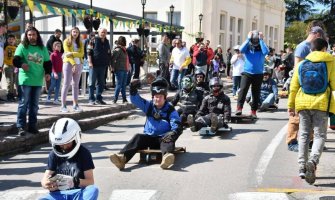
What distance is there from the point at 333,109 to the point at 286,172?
1172 millimetres

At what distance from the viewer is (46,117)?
37.5ft

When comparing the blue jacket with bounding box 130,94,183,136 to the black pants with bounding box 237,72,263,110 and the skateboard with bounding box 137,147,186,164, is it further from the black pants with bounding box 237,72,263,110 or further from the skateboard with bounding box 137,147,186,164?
the black pants with bounding box 237,72,263,110

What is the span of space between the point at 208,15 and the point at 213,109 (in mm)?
26392

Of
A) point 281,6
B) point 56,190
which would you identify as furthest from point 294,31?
point 56,190

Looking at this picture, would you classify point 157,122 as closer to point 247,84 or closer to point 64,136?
point 64,136

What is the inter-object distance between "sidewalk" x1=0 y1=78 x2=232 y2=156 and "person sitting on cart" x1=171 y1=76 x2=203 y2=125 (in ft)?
6.93

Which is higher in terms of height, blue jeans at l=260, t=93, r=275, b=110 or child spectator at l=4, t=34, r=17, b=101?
child spectator at l=4, t=34, r=17, b=101

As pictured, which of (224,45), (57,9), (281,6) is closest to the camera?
(57,9)

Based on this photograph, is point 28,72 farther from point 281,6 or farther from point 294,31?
point 294,31

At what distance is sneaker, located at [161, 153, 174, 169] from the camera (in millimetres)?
7816

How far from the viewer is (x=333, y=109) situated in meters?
7.09

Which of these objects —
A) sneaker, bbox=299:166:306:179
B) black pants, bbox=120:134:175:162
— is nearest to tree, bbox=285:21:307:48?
black pants, bbox=120:134:175:162

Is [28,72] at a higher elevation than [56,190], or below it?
higher

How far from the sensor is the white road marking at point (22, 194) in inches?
256
